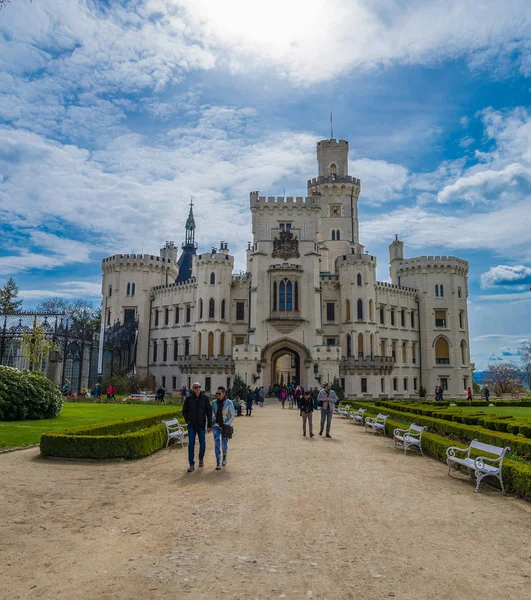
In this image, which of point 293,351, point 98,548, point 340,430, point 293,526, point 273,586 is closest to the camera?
point 273,586

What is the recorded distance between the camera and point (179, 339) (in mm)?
55938

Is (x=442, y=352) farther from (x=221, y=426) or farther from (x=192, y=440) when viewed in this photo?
(x=192, y=440)

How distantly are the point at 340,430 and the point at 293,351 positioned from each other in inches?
1162

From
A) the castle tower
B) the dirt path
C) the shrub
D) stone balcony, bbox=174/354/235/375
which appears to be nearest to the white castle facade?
stone balcony, bbox=174/354/235/375

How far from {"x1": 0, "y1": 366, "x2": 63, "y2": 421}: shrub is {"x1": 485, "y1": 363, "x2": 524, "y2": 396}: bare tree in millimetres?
52252

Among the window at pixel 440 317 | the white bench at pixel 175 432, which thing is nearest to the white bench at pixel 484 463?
the white bench at pixel 175 432

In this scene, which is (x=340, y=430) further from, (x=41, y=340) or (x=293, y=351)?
(x=293, y=351)

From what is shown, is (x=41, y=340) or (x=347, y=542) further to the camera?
(x=41, y=340)

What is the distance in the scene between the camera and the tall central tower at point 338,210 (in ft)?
205

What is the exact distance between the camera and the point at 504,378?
7000cm

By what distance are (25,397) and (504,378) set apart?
66.3 metres

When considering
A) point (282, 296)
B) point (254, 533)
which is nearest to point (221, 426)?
point (254, 533)

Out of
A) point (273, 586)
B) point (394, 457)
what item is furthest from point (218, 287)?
point (273, 586)

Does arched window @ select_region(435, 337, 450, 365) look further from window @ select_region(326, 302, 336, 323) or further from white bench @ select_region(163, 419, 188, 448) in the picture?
white bench @ select_region(163, 419, 188, 448)
